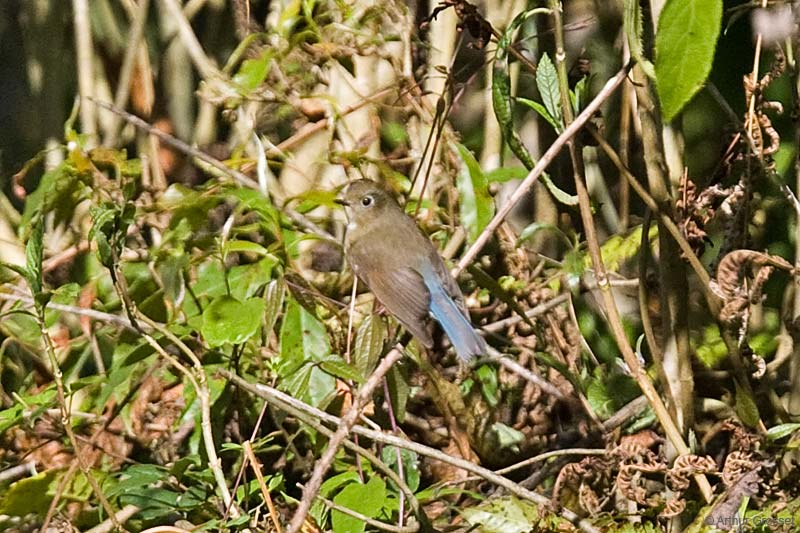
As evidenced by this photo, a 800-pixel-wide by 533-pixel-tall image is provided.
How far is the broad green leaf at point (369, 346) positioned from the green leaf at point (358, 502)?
0.21m

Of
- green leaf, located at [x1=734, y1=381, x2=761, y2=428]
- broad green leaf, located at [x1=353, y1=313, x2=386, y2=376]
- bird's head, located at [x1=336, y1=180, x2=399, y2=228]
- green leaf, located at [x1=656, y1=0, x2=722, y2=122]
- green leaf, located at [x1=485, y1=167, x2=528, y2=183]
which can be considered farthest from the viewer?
bird's head, located at [x1=336, y1=180, x2=399, y2=228]

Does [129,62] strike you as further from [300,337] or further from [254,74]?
[300,337]

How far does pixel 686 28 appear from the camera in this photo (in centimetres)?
125

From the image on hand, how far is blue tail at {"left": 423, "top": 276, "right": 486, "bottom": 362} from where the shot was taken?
2330 mm

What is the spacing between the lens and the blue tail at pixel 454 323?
2.33 metres

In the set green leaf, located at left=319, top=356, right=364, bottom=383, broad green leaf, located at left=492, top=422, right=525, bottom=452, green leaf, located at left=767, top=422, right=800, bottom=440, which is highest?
green leaf, located at left=319, top=356, right=364, bottom=383

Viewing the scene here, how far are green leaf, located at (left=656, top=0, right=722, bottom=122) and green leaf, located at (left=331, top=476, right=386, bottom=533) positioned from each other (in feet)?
3.08

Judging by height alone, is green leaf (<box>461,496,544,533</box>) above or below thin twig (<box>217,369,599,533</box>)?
below

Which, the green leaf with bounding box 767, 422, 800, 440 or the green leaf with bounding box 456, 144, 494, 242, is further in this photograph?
the green leaf with bounding box 456, 144, 494, 242

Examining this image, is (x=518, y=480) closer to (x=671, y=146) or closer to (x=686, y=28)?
(x=671, y=146)

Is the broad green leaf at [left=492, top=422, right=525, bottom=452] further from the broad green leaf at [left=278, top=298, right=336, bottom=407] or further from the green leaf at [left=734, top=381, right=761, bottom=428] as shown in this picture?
the green leaf at [left=734, top=381, right=761, bottom=428]

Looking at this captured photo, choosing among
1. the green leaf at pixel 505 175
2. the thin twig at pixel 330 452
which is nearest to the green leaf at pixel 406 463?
the thin twig at pixel 330 452

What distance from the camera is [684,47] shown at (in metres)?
1.25

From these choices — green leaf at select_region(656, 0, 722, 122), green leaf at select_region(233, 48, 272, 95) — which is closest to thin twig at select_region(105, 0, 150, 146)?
green leaf at select_region(233, 48, 272, 95)
